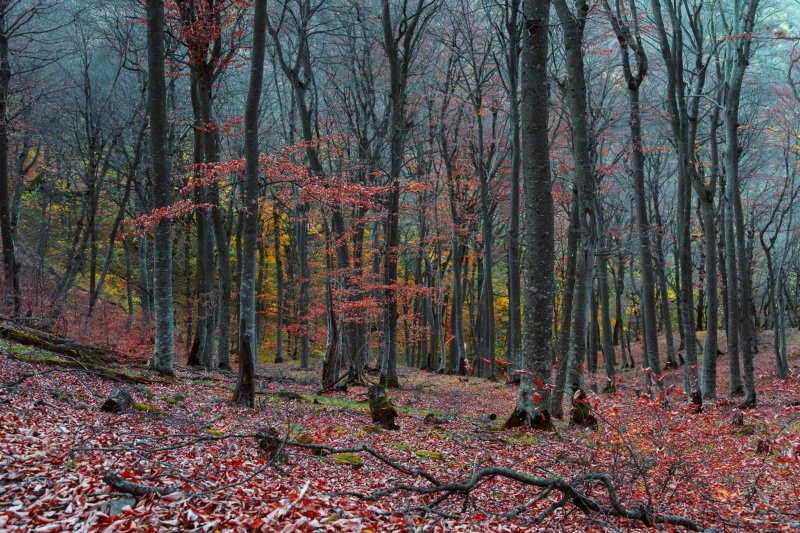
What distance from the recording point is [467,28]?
58.0 ft

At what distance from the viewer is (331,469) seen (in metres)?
5.30

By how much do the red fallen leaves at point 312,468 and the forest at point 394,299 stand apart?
0.04 meters

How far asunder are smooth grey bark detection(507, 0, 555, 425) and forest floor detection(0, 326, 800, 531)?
3.28 feet

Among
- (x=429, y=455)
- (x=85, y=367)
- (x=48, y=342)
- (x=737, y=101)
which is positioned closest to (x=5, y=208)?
(x=48, y=342)

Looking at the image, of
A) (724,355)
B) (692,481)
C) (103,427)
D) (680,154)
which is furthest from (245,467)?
(724,355)

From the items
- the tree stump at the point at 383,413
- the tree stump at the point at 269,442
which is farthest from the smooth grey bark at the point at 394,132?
the tree stump at the point at 269,442

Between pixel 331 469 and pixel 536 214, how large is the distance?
16.5 feet

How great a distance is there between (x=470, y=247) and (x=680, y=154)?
1637 centimetres

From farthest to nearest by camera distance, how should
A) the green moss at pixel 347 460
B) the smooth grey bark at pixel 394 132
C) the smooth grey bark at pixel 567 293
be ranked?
the smooth grey bark at pixel 394 132 → the smooth grey bark at pixel 567 293 → the green moss at pixel 347 460

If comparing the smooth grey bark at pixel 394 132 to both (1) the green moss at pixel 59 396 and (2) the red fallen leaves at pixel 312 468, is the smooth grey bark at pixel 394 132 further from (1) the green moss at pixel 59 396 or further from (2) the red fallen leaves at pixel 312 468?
(1) the green moss at pixel 59 396

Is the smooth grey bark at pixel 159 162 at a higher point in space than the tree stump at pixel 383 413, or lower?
higher

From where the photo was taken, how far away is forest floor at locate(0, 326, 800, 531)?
3393 millimetres

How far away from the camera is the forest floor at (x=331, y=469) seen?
3393mm

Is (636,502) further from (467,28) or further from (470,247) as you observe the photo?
(470,247)
